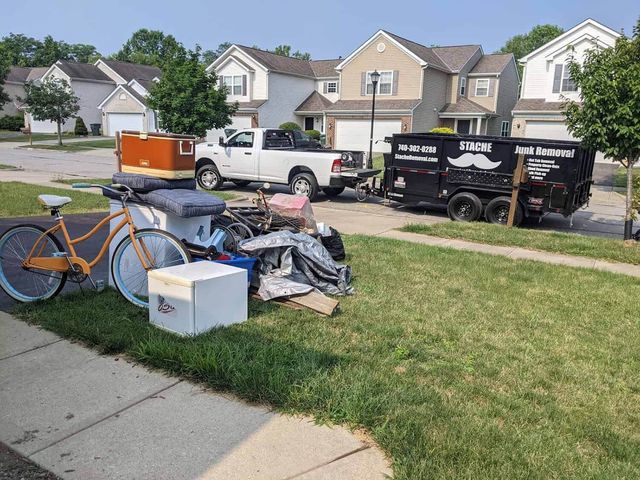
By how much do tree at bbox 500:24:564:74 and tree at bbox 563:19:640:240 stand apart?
2792 inches

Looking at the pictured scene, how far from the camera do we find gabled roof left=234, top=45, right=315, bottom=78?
128 ft

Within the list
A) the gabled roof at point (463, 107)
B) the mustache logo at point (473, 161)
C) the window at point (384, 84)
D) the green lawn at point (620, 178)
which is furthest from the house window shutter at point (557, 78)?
the mustache logo at point (473, 161)

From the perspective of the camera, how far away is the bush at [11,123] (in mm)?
56500

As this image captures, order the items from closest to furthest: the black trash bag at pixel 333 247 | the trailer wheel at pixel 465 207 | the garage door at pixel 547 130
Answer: the black trash bag at pixel 333 247, the trailer wheel at pixel 465 207, the garage door at pixel 547 130

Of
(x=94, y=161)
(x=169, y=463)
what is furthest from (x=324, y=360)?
(x=94, y=161)

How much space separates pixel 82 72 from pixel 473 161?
50.1 metres

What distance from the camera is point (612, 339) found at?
5.20 metres

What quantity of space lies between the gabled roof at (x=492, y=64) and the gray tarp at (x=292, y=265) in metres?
36.0

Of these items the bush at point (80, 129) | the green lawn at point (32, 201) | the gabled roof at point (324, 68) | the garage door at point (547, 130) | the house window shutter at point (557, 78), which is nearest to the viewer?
the green lawn at point (32, 201)

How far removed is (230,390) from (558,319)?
→ 364cm

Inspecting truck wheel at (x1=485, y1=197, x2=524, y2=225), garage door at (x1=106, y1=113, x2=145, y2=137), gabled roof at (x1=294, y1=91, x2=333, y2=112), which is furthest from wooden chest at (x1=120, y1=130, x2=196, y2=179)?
garage door at (x1=106, y1=113, x2=145, y2=137)

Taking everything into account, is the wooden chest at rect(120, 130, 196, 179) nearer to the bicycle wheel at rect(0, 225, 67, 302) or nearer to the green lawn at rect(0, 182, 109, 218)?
A: the bicycle wheel at rect(0, 225, 67, 302)

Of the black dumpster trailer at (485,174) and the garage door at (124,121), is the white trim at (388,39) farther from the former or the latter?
the black dumpster trailer at (485,174)

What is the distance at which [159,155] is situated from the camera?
5668 millimetres
